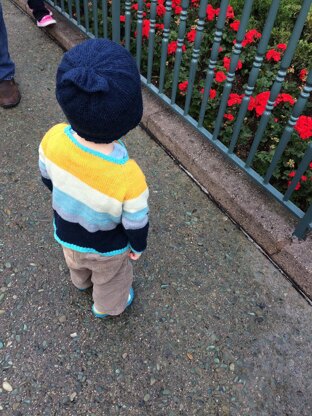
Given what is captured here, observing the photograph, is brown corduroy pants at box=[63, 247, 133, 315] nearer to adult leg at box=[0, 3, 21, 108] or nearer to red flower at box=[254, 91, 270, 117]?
red flower at box=[254, 91, 270, 117]

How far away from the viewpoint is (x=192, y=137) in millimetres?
2748

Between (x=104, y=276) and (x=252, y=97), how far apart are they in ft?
5.77

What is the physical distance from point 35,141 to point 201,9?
1396 mm

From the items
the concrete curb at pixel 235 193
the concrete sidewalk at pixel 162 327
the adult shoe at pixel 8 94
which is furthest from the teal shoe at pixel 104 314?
the adult shoe at pixel 8 94

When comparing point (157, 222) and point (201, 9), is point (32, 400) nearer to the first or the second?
point (157, 222)

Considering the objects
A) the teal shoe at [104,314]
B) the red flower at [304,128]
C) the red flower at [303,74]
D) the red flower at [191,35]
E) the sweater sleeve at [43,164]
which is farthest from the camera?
the red flower at [191,35]

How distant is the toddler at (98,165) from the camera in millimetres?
1087

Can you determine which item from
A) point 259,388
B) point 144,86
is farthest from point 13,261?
point 144,86

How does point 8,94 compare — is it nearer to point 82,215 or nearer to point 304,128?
point 82,215

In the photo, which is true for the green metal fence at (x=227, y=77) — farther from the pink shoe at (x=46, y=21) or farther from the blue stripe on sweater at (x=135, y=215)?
the blue stripe on sweater at (x=135, y=215)

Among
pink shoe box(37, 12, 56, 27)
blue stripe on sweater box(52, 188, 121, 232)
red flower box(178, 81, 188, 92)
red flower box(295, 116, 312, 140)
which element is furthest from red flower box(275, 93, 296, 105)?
pink shoe box(37, 12, 56, 27)

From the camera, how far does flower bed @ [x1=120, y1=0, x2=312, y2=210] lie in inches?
98.0

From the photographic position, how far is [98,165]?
126 cm

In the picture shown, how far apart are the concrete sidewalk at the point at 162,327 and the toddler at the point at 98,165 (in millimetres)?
354
